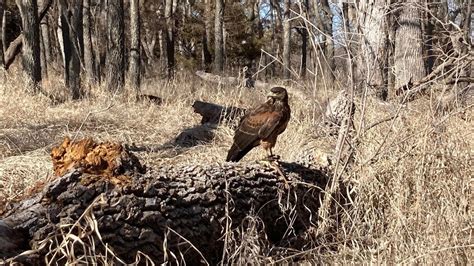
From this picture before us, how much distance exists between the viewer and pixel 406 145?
13.8ft

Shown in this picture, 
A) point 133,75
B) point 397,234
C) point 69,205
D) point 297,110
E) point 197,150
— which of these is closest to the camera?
point 69,205

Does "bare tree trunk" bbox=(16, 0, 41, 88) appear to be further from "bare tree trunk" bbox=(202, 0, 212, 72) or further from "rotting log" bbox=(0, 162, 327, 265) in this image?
"bare tree trunk" bbox=(202, 0, 212, 72)

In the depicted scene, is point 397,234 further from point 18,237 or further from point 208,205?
point 18,237

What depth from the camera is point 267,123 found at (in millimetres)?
4172

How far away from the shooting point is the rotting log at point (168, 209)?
288cm

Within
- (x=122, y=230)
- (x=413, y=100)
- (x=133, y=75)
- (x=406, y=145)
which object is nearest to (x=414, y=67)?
(x=413, y=100)

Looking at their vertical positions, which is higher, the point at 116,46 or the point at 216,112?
the point at 116,46

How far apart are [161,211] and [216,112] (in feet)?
15.0

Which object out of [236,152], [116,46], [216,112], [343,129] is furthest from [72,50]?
[343,129]

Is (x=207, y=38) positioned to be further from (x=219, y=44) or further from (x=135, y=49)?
(x=135, y=49)

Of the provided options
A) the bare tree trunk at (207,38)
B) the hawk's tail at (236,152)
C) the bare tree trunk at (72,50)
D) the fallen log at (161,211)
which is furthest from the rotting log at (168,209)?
the bare tree trunk at (207,38)

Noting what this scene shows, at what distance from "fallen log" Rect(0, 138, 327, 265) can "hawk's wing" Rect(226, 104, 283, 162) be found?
12.6 inches

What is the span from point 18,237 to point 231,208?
1.21 meters

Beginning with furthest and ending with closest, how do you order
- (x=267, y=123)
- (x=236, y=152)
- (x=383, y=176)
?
(x=236, y=152), (x=267, y=123), (x=383, y=176)
